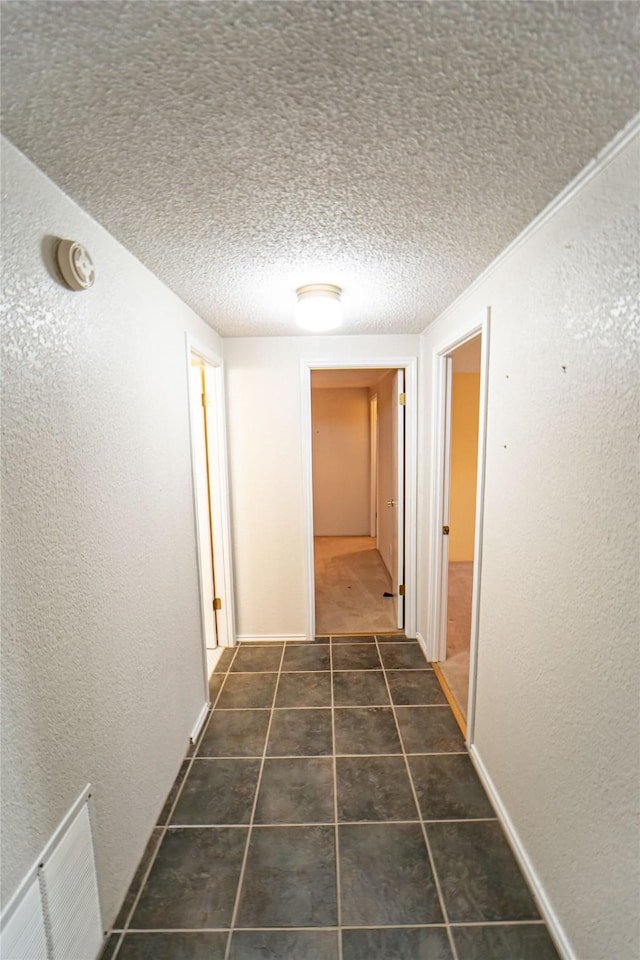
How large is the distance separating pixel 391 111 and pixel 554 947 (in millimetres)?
2196

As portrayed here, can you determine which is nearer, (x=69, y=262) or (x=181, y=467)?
(x=69, y=262)

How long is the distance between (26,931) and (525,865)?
1.46 metres

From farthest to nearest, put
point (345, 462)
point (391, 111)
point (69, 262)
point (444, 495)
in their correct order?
point (345, 462)
point (444, 495)
point (69, 262)
point (391, 111)

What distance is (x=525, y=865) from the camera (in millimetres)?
1353

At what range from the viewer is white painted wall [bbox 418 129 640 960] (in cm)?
90

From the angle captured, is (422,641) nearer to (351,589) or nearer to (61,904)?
(351,589)

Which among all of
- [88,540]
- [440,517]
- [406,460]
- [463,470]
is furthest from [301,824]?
[463,470]

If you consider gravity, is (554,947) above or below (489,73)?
below

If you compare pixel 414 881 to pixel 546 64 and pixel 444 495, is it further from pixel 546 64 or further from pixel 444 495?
pixel 546 64

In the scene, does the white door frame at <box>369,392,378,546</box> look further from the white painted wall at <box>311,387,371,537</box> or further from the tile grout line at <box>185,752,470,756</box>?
the tile grout line at <box>185,752,470,756</box>

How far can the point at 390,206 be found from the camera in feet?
3.63

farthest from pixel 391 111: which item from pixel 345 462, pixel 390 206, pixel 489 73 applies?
pixel 345 462

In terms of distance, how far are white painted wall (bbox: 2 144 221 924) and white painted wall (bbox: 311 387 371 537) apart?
3951mm

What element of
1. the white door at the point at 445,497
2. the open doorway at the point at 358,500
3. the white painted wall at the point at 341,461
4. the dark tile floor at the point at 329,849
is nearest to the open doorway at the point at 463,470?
the open doorway at the point at 358,500
